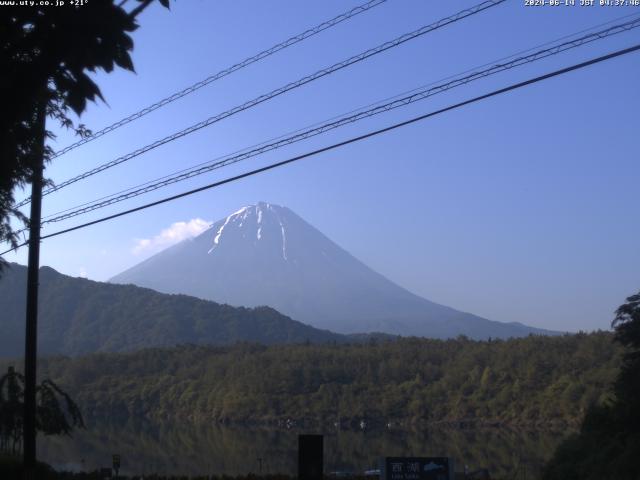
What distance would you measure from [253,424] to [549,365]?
28.4 meters

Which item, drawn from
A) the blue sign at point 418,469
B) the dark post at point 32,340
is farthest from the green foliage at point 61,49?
the dark post at point 32,340

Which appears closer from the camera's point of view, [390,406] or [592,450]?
[592,450]

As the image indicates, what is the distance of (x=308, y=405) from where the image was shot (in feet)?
282

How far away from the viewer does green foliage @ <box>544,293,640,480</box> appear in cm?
2168

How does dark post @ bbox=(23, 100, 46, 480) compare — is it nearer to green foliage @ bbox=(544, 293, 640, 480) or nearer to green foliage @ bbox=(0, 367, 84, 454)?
green foliage @ bbox=(0, 367, 84, 454)

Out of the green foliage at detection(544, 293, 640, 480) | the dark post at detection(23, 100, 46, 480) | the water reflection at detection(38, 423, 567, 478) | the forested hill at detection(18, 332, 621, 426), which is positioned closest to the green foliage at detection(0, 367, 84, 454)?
the dark post at detection(23, 100, 46, 480)

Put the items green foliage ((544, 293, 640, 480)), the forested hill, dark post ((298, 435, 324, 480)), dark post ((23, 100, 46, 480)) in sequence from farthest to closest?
the forested hill < green foliage ((544, 293, 640, 480)) < dark post ((23, 100, 46, 480)) < dark post ((298, 435, 324, 480))

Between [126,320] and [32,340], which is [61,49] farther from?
[126,320]

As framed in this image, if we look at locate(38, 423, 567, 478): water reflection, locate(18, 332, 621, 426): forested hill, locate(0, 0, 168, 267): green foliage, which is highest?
locate(0, 0, 168, 267): green foliage

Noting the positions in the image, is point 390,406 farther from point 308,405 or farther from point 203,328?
point 203,328

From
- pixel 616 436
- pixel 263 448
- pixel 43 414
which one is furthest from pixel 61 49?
pixel 263 448

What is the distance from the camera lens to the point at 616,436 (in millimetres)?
23562

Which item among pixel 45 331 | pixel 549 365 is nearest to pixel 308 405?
pixel 549 365

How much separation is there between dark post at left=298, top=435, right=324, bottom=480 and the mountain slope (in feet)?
449
